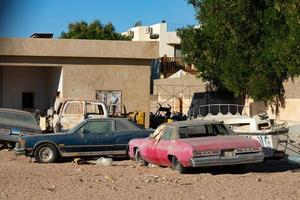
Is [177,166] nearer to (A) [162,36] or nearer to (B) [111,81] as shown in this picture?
(B) [111,81]

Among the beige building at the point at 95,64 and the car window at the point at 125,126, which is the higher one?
the beige building at the point at 95,64

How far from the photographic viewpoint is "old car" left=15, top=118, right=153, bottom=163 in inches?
650

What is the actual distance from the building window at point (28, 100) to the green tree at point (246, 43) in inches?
375

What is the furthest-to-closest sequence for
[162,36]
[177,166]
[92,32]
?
[162,36] → [92,32] → [177,166]

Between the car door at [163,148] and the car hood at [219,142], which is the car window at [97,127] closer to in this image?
the car door at [163,148]

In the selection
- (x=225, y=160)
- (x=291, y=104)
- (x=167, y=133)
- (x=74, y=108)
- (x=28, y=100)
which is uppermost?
(x=28, y=100)

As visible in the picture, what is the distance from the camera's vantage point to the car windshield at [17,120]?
804 inches

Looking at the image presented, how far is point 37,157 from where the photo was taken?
16438 mm

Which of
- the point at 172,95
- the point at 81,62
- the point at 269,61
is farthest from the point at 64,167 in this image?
the point at 172,95

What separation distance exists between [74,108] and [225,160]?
10.9 metres

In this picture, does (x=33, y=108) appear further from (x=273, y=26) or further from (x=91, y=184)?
(x=91, y=184)

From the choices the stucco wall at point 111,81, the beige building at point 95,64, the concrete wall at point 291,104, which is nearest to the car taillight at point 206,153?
the stucco wall at point 111,81

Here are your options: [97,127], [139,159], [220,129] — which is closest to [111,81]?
[97,127]

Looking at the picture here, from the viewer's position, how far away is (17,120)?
20.6m
